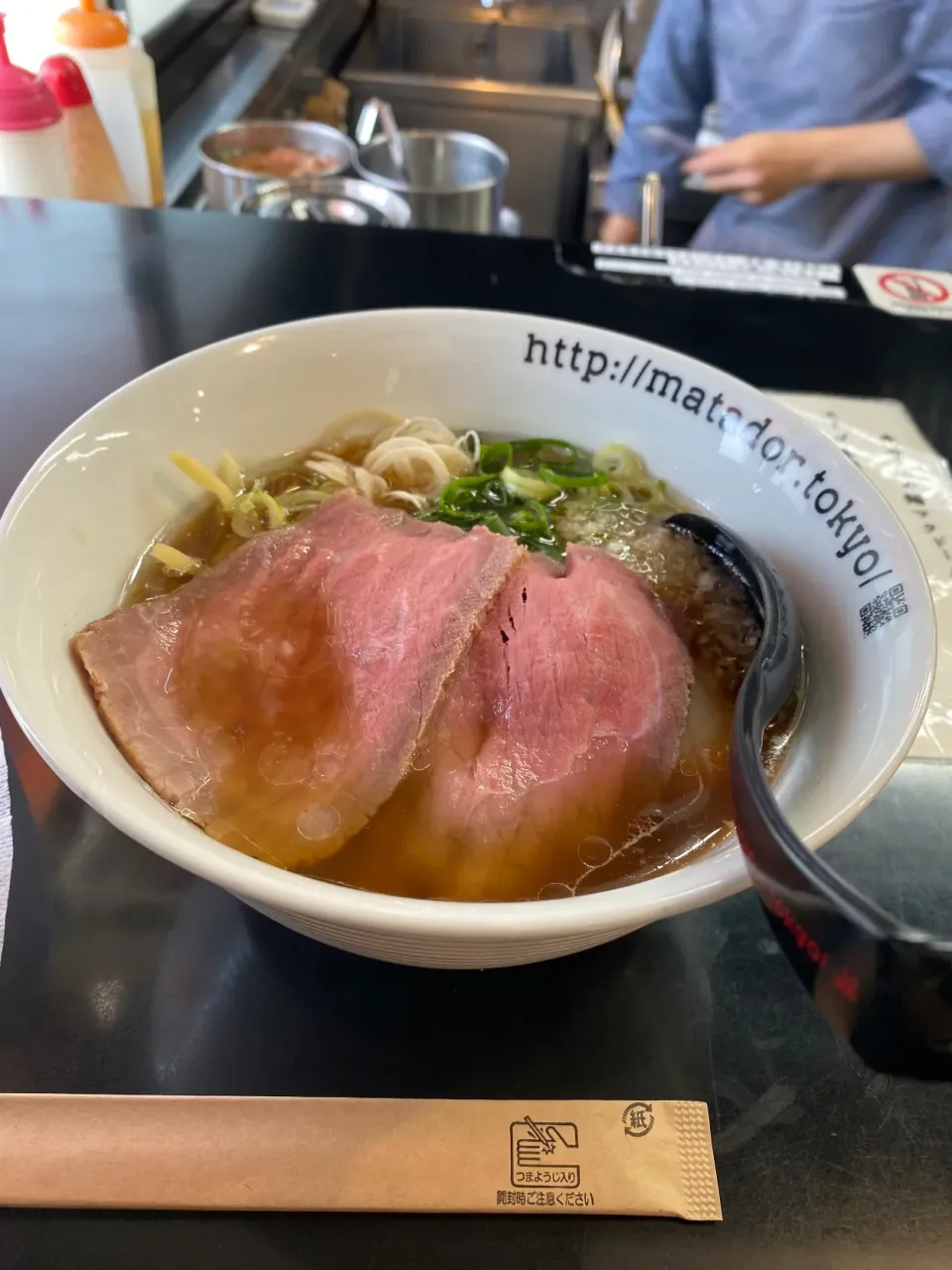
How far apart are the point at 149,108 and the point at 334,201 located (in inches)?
22.9

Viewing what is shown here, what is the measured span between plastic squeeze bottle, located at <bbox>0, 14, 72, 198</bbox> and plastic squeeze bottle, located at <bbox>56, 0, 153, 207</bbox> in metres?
0.13

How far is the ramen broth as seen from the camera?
80cm

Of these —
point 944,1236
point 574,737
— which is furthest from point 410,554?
point 944,1236

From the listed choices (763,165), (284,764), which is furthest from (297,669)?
(763,165)

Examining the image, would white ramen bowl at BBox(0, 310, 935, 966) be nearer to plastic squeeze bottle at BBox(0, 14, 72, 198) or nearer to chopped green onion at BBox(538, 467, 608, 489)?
chopped green onion at BBox(538, 467, 608, 489)

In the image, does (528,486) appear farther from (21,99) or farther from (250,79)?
(250,79)

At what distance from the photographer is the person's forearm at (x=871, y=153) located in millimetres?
2258

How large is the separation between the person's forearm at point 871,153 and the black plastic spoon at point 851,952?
2298 mm

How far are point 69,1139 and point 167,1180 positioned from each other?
81 mm

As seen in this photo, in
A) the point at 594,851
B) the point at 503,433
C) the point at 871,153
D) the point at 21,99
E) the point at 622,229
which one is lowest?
the point at 622,229

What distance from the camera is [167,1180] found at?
2.11 ft

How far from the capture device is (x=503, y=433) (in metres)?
1.27

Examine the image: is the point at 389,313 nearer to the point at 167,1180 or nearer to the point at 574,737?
the point at 574,737

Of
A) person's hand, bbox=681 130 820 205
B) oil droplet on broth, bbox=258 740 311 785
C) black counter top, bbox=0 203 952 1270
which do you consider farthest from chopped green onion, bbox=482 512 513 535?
person's hand, bbox=681 130 820 205
